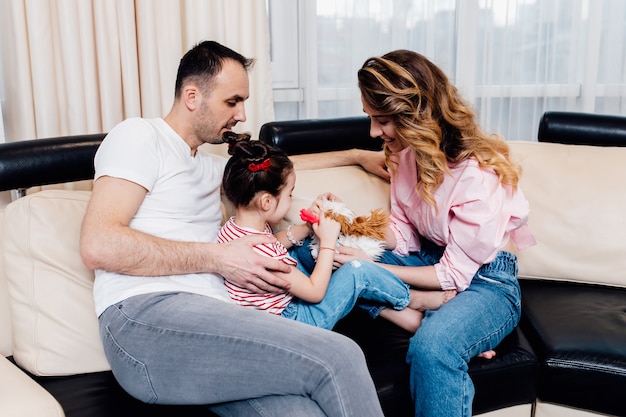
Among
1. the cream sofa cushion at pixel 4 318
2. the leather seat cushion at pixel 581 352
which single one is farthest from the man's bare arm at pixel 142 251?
the leather seat cushion at pixel 581 352

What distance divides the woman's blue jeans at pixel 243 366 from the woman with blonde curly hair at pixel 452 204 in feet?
0.97

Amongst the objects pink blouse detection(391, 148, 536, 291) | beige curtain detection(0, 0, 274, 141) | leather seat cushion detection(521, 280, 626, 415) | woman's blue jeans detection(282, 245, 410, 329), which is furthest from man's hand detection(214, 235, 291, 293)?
beige curtain detection(0, 0, 274, 141)

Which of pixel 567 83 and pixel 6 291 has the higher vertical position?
pixel 567 83

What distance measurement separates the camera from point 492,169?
1.75 m

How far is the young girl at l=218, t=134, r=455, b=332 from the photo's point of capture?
63.9 inches

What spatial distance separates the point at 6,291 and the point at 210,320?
0.63m

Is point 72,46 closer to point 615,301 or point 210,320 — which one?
point 210,320

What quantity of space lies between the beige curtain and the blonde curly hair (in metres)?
0.86

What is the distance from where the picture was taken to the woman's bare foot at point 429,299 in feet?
5.89

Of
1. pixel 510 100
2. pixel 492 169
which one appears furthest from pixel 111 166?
pixel 510 100

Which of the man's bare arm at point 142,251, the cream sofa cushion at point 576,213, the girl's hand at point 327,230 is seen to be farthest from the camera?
the cream sofa cushion at point 576,213

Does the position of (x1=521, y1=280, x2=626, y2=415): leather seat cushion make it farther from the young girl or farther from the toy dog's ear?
the toy dog's ear

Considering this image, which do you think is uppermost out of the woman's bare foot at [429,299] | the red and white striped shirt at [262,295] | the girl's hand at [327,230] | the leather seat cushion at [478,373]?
the girl's hand at [327,230]

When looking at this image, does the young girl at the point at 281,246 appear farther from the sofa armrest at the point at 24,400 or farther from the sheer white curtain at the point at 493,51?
the sheer white curtain at the point at 493,51
